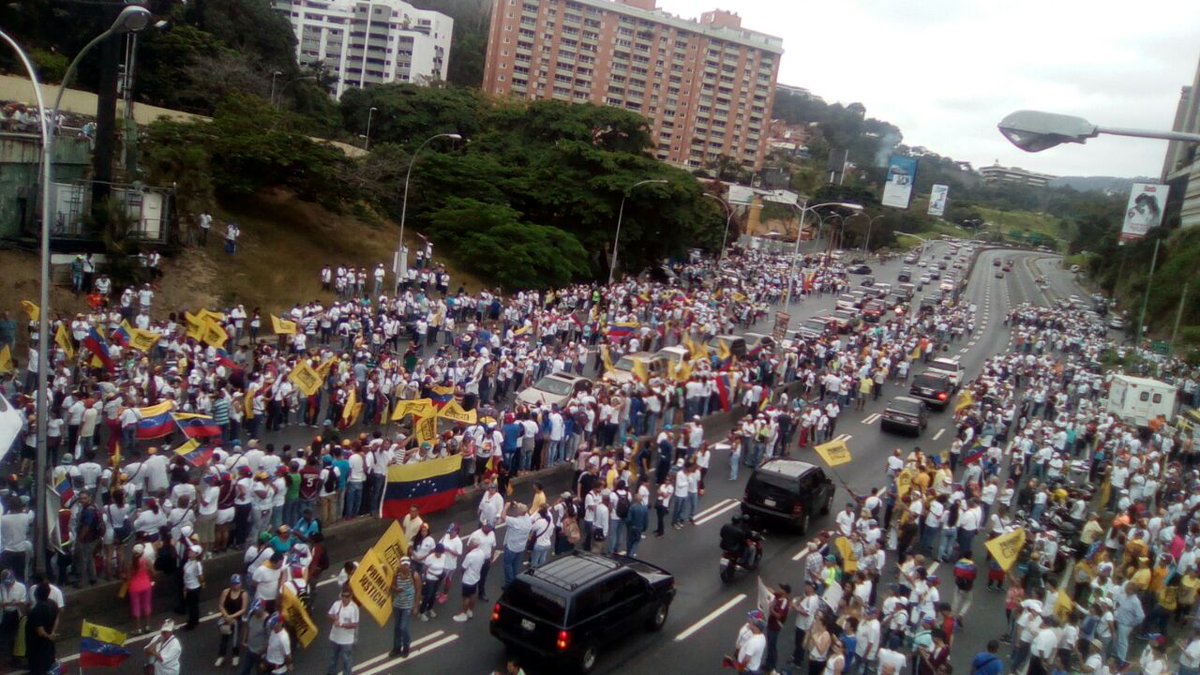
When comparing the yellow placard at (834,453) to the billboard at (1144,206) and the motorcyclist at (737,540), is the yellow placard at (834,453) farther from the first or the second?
the billboard at (1144,206)

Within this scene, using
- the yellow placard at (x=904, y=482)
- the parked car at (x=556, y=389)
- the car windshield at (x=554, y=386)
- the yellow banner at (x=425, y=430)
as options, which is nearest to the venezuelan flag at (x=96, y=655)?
the yellow banner at (x=425, y=430)

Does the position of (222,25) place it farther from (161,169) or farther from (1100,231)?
(1100,231)

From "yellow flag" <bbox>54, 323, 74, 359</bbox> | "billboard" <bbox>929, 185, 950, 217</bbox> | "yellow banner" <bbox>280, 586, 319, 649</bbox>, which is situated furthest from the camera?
"billboard" <bbox>929, 185, 950, 217</bbox>

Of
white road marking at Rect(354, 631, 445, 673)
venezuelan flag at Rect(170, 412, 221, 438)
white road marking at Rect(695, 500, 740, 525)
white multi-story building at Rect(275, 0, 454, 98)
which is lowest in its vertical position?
white road marking at Rect(354, 631, 445, 673)

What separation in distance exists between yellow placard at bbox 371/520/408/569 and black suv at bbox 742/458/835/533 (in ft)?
28.0

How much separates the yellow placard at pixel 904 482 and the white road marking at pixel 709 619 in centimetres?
552

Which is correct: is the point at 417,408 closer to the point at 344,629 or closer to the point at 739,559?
the point at 739,559

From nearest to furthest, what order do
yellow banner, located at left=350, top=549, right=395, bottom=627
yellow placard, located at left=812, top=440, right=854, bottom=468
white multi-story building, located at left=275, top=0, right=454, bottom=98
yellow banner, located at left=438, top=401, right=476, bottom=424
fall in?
yellow banner, located at left=350, top=549, right=395, bottom=627 → yellow banner, located at left=438, top=401, right=476, bottom=424 → yellow placard, located at left=812, top=440, right=854, bottom=468 → white multi-story building, located at left=275, top=0, right=454, bottom=98

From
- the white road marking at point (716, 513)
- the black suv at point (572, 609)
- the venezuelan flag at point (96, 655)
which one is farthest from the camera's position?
the white road marking at point (716, 513)

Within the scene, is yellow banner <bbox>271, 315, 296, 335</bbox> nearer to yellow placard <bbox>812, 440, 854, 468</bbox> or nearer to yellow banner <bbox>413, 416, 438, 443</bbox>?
yellow banner <bbox>413, 416, 438, 443</bbox>

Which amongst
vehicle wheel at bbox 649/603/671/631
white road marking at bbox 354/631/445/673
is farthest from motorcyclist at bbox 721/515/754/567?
white road marking at bbox 354/631/445/673

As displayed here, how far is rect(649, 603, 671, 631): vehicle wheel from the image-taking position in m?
13.5

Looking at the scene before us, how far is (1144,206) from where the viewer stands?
62750 millimetres

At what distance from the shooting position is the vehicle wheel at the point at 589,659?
11.9 m
